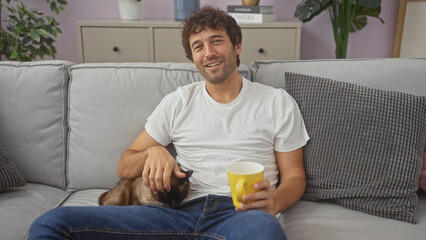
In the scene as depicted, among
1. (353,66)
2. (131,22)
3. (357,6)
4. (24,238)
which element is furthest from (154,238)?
(357,6)

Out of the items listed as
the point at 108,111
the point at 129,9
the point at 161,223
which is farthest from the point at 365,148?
the point at 129,9

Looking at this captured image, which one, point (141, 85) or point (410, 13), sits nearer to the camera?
point (141, 85)

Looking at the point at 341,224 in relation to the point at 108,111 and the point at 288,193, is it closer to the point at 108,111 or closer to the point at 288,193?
the point at 288,193

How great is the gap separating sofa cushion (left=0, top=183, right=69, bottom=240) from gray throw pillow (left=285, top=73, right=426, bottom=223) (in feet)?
3.09

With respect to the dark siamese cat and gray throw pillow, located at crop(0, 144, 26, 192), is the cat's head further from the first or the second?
gray throw pillow, located at crop(0, 144, 26, 192)

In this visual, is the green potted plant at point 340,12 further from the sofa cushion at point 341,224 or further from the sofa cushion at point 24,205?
the sofa cushion at point 24,205

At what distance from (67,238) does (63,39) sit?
2.46 m

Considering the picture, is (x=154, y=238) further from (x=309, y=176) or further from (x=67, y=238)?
(x=309, y=176)

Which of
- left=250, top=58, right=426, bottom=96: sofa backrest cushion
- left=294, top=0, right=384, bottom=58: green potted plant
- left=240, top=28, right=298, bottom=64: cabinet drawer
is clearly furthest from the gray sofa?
left=294, top=0, right=384, bottom=58: green potted plant

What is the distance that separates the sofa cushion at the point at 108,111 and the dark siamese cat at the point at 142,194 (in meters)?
0.17

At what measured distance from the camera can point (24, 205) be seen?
1387mm

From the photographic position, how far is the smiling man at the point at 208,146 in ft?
3.74

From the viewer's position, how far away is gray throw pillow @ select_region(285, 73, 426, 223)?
1253mm

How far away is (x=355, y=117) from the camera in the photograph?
1291 mm
